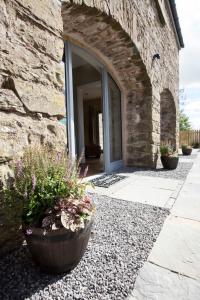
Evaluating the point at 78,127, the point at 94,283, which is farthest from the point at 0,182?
the point at 78,127

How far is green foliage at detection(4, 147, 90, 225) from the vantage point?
116cm

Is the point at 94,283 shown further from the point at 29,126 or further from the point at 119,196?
the point at 119,196

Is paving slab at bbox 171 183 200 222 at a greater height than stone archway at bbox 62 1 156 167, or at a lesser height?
lesser

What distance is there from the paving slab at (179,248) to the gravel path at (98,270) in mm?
Result: 70

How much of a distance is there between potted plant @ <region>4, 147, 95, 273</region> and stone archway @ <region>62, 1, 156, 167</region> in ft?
5.67

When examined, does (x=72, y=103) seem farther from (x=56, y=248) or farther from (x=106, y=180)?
(x=56, y=248)

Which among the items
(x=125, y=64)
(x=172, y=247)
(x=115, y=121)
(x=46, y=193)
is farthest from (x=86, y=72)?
(x=172, y=247)

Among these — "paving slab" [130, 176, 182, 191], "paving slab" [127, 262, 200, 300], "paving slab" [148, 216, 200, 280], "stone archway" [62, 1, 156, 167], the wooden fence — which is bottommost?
"paving slab" [127, 262, 200, 300]

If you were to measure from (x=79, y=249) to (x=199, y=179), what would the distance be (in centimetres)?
299

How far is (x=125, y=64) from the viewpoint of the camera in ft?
12.5

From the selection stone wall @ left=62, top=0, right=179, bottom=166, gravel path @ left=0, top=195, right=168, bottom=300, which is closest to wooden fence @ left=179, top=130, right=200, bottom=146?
stone wall @ left=62, top=0, right=179, bottom=166

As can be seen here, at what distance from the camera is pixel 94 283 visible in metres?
1.08

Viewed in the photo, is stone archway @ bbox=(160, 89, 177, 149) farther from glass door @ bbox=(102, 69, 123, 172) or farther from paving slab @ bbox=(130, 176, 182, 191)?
paving slab @ bbox=(130, 176, 182, 191)

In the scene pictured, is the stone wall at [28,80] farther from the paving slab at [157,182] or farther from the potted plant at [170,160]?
the potted plant at [170,160]
